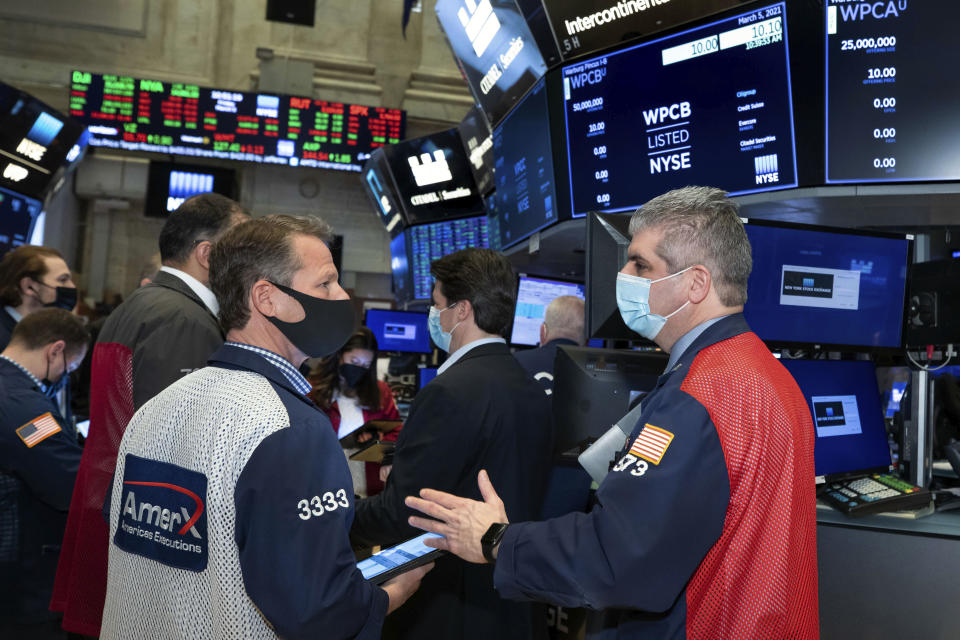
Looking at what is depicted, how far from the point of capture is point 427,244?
8008 mm

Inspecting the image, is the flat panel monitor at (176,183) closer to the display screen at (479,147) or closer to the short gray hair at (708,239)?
→ the display screen at (479,147)

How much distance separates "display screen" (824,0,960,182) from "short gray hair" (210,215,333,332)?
2.35 m

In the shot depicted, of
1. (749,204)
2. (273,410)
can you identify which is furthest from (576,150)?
(273,410)

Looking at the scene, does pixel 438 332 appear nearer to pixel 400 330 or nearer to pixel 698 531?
pixel 698 531

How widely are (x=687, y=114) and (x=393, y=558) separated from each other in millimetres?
2558

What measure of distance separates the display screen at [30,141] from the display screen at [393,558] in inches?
272

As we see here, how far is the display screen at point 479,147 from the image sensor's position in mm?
6629

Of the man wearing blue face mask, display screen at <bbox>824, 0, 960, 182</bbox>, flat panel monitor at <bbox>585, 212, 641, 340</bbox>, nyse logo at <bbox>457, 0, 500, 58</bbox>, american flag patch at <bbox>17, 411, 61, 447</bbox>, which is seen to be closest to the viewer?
the man wearing blue face mask

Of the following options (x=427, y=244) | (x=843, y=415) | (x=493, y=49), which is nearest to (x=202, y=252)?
(x=843, y=415)

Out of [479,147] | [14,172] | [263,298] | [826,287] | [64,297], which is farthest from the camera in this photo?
[14,172]

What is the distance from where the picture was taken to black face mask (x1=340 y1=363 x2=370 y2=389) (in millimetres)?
4355

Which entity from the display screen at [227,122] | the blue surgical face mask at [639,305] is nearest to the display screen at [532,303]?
the blue surgical face mask at [639,305]

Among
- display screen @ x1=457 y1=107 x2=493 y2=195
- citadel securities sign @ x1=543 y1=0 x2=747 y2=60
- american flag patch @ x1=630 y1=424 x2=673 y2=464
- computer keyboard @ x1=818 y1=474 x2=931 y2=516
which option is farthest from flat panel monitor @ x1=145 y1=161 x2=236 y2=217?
american flag patch @ x1=630 y1=424 x2=673 y2=464

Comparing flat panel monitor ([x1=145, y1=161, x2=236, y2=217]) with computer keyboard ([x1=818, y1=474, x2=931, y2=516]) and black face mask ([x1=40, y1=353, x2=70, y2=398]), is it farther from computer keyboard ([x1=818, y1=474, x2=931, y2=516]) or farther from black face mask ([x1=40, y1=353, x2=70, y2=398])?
computer keyboard ([x1=818, y1=474, x2=931, y2=516])
